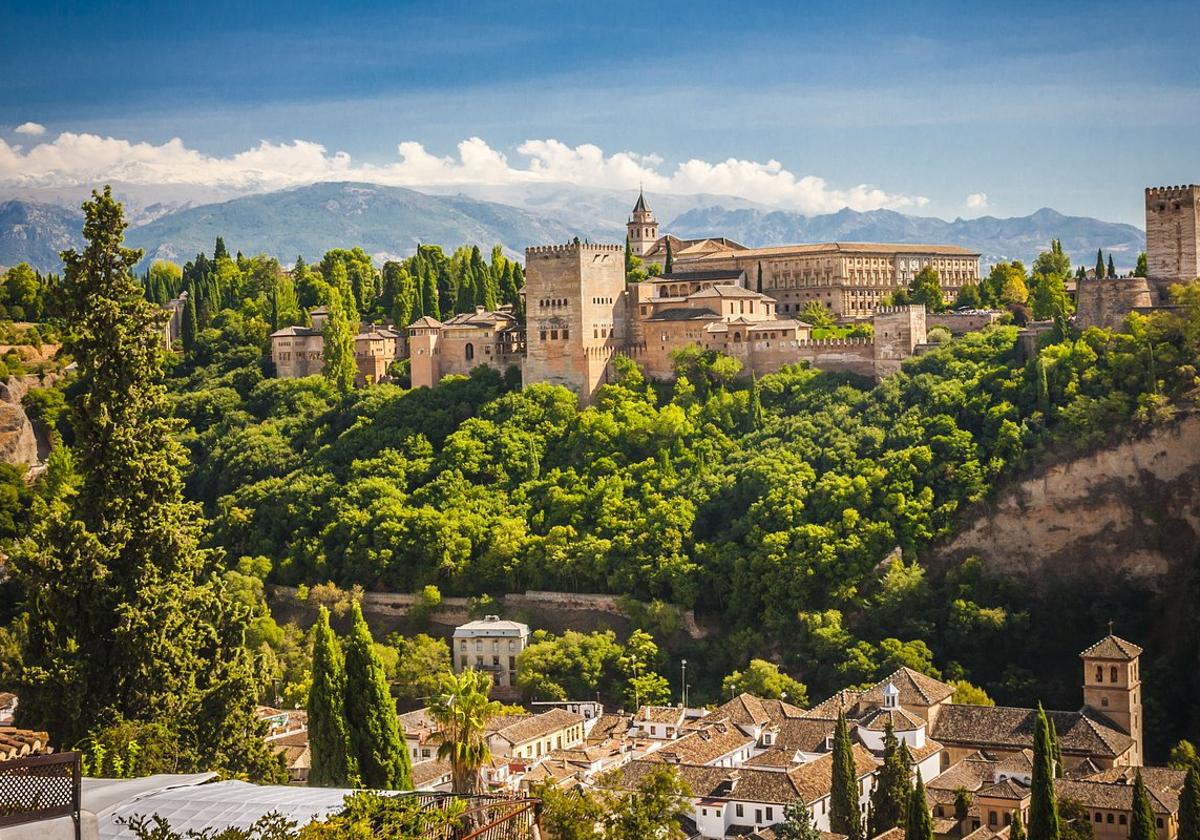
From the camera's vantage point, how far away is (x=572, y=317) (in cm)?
5819

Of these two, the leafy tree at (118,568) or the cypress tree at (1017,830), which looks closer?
the leafy tree at (118,568)

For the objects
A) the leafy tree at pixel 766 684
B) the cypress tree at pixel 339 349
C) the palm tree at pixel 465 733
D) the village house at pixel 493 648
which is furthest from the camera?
the cypress tree at pixel 339 349

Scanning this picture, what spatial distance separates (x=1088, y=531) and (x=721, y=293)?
1629 centimetres

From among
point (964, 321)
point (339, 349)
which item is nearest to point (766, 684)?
point (964, 321)

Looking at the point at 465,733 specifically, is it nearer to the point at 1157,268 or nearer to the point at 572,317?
the point at 572,317

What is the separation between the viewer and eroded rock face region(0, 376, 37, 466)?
2527 inches

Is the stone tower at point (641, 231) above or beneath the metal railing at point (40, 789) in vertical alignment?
above

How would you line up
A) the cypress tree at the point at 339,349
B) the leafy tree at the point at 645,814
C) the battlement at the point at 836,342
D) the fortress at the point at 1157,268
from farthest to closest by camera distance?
the cypress tree at the point at 339,349
the battlement at the point at 836,342
the fortress at the point at 1157,268
the leafy tree at the point at 645,814

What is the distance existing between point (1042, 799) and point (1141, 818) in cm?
244

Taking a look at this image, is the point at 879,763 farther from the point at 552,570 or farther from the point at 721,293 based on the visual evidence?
the point at 721,293

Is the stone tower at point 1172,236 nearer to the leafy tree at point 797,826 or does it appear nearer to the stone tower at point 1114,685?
the stone tower at point 1114,685

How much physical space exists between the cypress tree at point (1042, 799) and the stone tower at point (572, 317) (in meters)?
29.5

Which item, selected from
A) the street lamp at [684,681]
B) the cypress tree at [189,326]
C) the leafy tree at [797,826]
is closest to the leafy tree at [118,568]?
the leafy tree at [797,826]

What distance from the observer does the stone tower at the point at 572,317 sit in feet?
190
